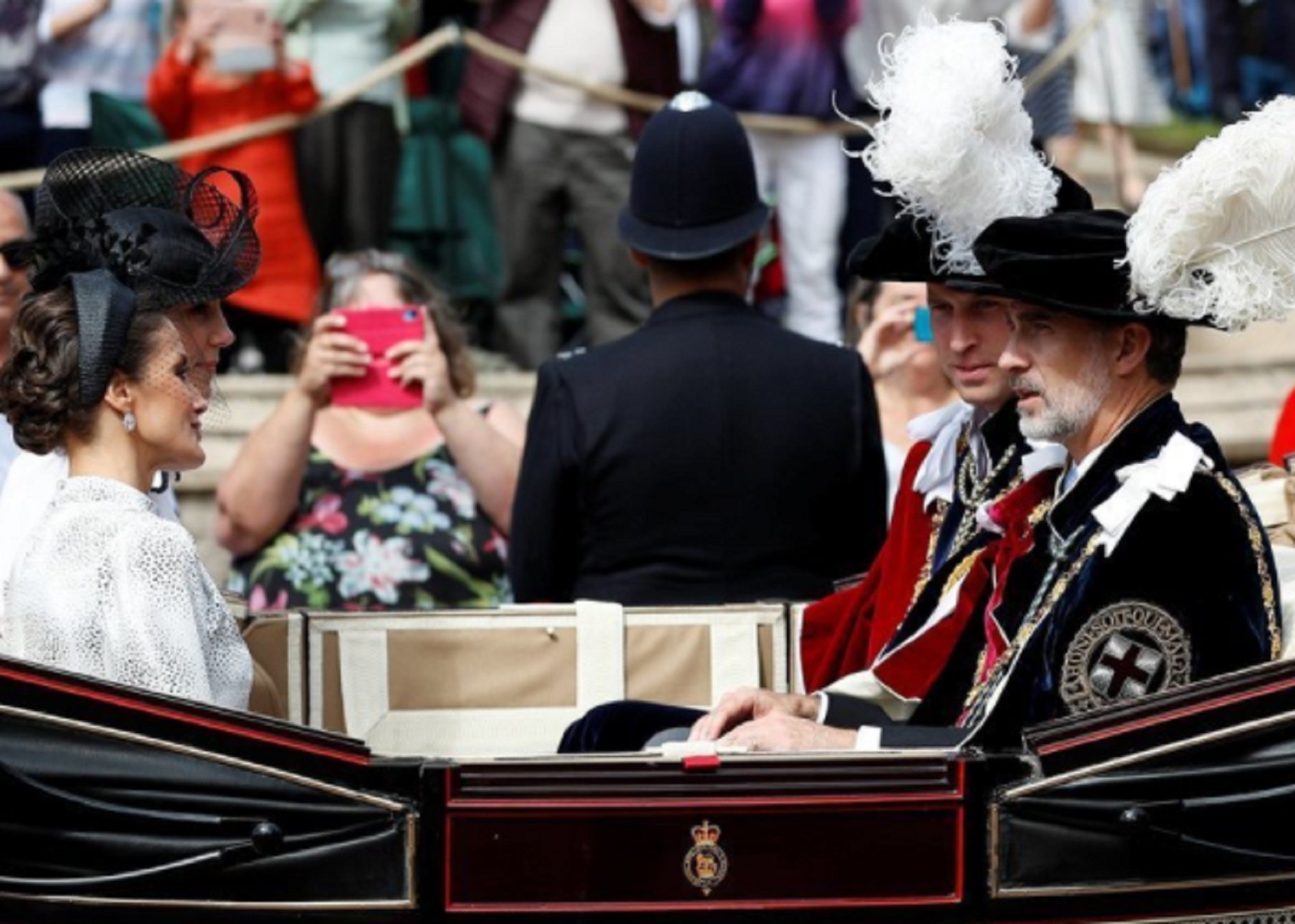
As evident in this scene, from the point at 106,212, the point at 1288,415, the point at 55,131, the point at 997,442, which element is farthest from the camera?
the point at 55,131

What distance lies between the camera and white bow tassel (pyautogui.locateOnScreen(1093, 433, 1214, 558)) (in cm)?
441

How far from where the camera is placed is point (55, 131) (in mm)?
8258

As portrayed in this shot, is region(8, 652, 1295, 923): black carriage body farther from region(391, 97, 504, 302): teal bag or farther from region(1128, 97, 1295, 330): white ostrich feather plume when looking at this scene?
region(391, 97, 504, 302): teal bag

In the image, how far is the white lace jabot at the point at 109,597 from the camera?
430 centimetres

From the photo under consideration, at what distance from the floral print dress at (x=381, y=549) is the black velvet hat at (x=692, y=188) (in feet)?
2.62

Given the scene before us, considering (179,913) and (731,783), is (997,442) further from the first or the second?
(179,913)

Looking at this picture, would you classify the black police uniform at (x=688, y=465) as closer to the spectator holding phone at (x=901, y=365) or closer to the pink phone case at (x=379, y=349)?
the pink phone case at (x=379, y=349)

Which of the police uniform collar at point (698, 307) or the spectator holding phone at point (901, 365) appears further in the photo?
the spectator holding phone at point (901, 365)

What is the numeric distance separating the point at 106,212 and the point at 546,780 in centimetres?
117

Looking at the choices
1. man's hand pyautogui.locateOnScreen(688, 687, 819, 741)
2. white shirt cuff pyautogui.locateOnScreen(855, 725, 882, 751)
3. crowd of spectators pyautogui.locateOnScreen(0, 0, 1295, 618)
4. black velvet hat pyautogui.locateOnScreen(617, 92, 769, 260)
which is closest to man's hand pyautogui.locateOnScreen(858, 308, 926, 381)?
black velvet hat pyautogui.locateOnScreen(617, 92, 769, 260)

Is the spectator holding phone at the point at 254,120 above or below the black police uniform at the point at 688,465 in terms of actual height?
above

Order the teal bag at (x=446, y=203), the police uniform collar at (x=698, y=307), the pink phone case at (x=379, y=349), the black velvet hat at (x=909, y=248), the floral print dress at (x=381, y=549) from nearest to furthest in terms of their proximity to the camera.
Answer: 1. the black velvet hat at (x=909, y=248)
2. the police uniform collar at (x=698, y=307)
3. the floral print dress at (x=381, y=549)
4. the pink phone case at (x=379, y=349)
5. the teal bag at (x=446, y=203)

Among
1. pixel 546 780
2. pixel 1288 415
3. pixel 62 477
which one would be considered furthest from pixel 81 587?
pixel 1288 415

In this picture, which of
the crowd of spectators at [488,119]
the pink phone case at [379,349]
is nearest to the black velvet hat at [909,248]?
the pink phone case at [379,349]
